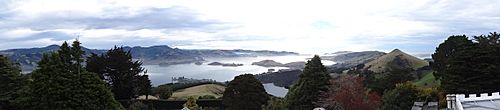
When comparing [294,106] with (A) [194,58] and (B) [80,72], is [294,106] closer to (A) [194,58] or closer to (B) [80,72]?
(B) [80,72]

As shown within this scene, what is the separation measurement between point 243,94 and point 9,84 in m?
12.6

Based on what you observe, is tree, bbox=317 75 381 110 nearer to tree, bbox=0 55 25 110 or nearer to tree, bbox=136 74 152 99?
tree, bbox=0 55 25 110

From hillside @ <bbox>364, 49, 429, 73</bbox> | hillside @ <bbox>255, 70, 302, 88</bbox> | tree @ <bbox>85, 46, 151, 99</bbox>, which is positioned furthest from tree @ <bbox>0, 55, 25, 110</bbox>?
hillside @ <bbox>255, 70, 302, 88</bbox>

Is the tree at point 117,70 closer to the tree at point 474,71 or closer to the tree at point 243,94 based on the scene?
the tree at point 243,94

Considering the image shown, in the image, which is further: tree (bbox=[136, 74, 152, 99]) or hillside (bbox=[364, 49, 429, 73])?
hillside (bbox=[364, 49, 429, 73])

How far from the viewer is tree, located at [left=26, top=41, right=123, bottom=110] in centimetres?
2222

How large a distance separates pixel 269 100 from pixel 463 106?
16192mm

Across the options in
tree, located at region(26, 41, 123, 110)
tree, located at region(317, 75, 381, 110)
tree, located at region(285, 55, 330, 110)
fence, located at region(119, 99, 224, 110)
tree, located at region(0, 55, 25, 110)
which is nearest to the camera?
tree, located at region(26, 41, 123, 110)

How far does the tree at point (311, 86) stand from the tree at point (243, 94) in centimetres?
422

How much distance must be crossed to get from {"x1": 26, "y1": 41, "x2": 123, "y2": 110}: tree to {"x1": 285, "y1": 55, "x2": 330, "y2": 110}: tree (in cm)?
902

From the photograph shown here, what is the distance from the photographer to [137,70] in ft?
117

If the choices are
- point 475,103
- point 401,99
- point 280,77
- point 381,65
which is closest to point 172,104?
point 401,99

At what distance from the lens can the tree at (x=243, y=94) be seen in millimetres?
32438

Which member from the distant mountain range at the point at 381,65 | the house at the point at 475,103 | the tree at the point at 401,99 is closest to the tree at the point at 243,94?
the tree at the point at 401,99
